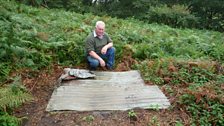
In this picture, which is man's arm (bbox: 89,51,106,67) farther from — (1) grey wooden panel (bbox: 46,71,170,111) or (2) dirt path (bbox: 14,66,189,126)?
(2) dirt path (bbox: 14,66,189,126)

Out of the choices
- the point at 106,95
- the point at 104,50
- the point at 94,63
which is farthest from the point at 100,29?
the point at 106,95

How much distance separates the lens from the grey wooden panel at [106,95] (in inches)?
224

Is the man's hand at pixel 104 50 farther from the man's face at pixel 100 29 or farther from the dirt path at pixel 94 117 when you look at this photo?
the dirt path at pixel 94 117

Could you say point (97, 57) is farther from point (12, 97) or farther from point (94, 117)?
point (12, 97)

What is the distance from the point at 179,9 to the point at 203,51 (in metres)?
8.69

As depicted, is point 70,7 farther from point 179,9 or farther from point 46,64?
point 46,64

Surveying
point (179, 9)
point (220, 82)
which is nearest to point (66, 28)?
point (220, 82)

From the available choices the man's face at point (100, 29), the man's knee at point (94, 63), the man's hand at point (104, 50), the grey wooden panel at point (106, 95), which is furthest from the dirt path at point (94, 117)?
the man's face at point (100, 29)

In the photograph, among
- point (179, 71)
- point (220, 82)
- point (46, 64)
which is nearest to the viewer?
point (220, 82)

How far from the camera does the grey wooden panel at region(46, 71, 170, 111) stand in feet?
18.6

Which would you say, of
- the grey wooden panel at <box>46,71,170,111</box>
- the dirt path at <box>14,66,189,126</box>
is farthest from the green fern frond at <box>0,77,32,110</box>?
the grey wooden panel at <box>46,71,170,111</box>

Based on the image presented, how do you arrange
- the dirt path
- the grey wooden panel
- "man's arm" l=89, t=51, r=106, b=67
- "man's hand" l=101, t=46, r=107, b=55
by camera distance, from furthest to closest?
1. "man's hand" l=101, t=46, r=107, b=55
2. "man's arm" l=89, t=51, r=106, b=67
3. the grey wooden panel
4. the dirt path

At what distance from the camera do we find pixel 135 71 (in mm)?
7699

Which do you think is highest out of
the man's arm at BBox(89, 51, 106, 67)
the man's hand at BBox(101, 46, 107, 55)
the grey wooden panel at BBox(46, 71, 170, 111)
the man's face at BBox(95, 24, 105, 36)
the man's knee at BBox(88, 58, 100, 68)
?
the man's face at BBox(95, 24, 105, 36)
